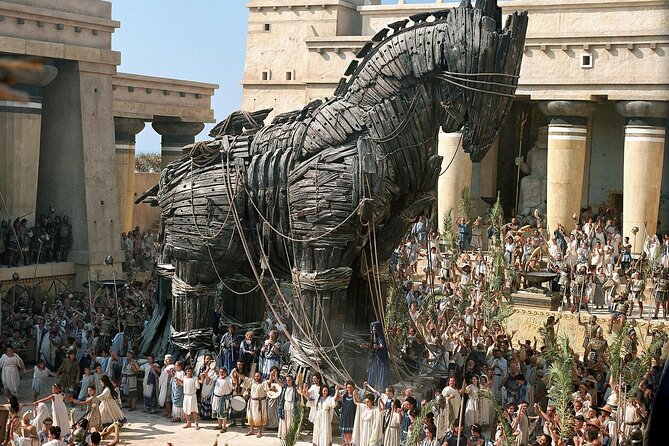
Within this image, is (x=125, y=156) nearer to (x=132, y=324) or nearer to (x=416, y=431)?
(x=132, y=324)

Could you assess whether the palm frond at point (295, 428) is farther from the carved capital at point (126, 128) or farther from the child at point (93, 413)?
the carved capital at point (126, 128)

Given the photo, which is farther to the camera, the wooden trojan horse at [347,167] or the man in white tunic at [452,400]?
the wooden trojan horse at [347,167]

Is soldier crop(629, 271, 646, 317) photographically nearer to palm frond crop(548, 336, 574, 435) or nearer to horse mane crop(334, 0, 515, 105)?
palm frond crop(548, 336, 574, 435)

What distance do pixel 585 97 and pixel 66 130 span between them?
1510 centimetres

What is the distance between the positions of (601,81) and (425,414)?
1827 centimetres

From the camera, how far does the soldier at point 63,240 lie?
26.5 meters

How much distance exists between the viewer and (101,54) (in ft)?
89.1

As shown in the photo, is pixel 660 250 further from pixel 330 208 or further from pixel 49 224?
pixel 49 224

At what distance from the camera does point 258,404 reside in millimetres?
15125

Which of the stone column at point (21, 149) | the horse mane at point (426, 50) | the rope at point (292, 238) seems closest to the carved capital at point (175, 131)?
the stone column at point (21, 149)

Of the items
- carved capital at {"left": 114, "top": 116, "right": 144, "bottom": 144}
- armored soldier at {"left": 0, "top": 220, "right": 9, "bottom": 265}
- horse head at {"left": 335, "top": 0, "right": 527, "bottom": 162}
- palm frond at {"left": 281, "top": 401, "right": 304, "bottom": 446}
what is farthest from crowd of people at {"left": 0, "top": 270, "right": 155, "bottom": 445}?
carved capital at {"left": 114, "top": 116, "right": 144, "bottom": 144}

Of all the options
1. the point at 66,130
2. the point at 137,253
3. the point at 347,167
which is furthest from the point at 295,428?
the point at 137,253

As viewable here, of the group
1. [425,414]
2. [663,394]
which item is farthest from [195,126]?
[663,394]

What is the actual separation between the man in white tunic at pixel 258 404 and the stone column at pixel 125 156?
21224 millimetres
